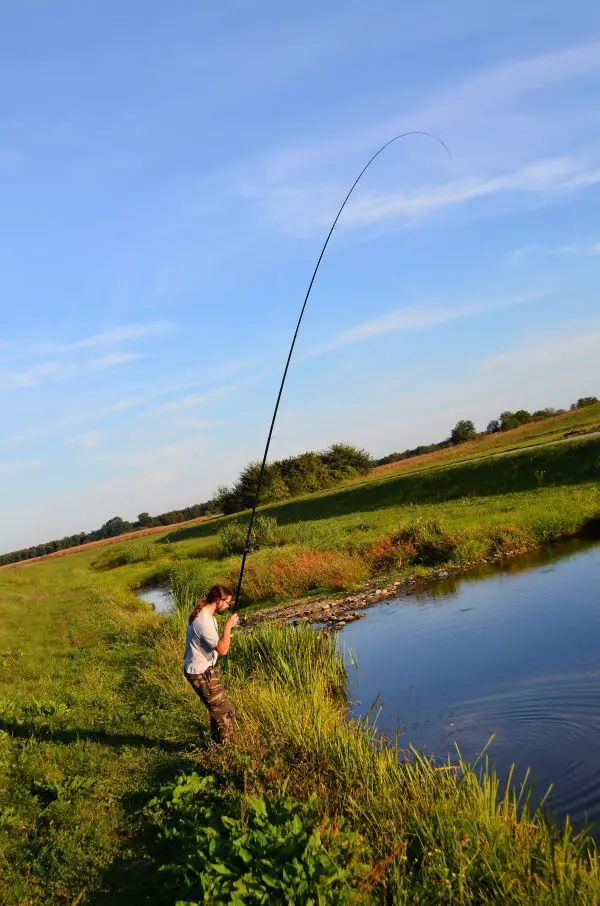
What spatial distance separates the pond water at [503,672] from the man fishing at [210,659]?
2.73 m

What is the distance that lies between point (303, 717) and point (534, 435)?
49.8 m

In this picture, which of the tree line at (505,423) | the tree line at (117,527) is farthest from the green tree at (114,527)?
the tree line at (505,423)

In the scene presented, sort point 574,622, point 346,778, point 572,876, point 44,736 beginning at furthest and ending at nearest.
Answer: point 574,622
point 44,736
point 346,778
point 572,876

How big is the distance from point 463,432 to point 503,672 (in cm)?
7371

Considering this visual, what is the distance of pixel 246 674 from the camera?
12.9m

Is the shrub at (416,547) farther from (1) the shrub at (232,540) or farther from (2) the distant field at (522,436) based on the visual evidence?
(2) the distant field at (522,436)

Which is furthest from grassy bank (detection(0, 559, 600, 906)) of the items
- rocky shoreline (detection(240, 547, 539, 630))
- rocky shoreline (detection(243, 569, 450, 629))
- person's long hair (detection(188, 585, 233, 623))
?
rocky shoreline (detection(240, 547, 539, 630))

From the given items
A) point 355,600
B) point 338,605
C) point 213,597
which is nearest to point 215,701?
point 213,597

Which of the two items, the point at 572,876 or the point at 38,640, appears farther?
the point at 38,640

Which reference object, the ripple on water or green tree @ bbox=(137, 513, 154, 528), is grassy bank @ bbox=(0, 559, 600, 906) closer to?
the ripple on water

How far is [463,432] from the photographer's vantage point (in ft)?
277

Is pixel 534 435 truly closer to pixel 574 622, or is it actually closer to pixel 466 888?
pixel 574 622

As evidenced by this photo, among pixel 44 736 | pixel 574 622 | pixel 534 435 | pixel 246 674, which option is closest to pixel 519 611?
pixel 574 622

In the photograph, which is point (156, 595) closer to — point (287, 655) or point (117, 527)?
point (287, 655)
